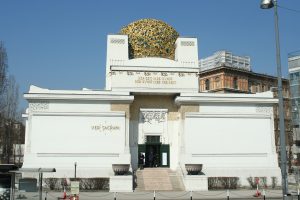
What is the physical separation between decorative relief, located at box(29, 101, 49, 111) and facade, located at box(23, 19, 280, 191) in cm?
8

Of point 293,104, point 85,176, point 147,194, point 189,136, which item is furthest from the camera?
point 293,104

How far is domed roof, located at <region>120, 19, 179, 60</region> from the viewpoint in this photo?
35875mm

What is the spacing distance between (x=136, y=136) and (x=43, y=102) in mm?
8080

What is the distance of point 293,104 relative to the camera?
42.9 metres

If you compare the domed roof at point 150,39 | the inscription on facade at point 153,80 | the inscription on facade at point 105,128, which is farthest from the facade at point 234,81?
the inscription on facade at point 105,128

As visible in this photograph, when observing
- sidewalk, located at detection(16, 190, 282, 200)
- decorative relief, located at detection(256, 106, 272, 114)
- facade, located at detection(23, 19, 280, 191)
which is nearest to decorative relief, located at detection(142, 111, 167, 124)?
facade, located at detection(23, 19, 280, 191)

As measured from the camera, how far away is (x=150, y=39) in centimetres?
3594

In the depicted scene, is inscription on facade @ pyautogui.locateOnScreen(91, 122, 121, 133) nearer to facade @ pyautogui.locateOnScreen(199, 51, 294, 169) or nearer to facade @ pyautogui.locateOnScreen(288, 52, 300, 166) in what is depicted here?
facade @ pyautogui.locateOnScreen(288, 52, 300, 166)

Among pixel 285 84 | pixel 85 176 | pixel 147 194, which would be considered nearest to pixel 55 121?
pixel 85 176

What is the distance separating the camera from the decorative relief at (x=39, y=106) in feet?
102

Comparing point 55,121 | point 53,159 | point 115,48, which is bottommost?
point 53,159

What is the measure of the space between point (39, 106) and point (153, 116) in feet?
30.9

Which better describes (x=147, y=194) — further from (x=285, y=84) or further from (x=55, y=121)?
(x=285, y=84)

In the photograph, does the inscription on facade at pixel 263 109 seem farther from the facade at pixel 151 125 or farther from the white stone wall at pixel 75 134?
the white stone wall at pixel 75 134
